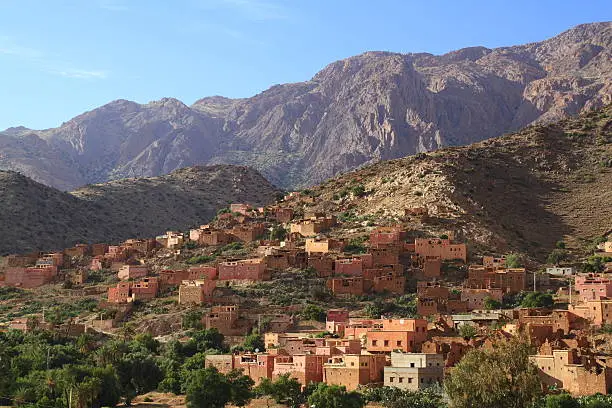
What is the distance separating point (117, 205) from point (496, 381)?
294 feet

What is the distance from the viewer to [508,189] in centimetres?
9194

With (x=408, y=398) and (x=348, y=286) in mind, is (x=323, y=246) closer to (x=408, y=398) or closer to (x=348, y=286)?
(x=348, y=286)

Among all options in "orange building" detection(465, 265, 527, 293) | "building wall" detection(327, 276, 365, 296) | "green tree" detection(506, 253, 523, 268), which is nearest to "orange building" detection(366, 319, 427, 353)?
"orange building" detection(465, 265, 527, 293)

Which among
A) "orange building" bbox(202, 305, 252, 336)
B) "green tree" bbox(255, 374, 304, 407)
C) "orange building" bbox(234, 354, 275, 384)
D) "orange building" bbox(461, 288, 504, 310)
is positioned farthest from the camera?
"orange building" bbox(461, 288, 504, 310)

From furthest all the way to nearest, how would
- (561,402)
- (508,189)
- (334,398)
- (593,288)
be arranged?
(508,189)
(593,288)
(334,398)
(561,402)

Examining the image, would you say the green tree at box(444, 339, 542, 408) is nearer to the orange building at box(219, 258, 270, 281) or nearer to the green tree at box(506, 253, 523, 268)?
the green tree at box(506, 253, 523, 268)

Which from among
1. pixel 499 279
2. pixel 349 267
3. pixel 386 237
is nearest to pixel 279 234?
pixel 386 237

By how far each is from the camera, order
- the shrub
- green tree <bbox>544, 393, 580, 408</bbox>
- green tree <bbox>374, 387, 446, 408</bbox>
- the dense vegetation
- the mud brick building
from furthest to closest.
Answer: the shrub, the mud brick building, green tree <bbox>374, 387, 446, 408</bbox>, the dense vegetation, green tree <bbox>544, 393, 580, 408</bbox>

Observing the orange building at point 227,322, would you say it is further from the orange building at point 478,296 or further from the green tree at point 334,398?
A: the green tree at point 334,398

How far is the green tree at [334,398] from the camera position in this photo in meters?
42.3

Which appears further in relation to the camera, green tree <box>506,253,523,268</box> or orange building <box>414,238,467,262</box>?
orange building <box>414,238,467,262</box>

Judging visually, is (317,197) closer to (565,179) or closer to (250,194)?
(565,179)

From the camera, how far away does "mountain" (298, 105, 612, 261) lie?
79438mm

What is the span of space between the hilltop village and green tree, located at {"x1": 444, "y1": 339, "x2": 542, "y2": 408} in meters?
2.99
